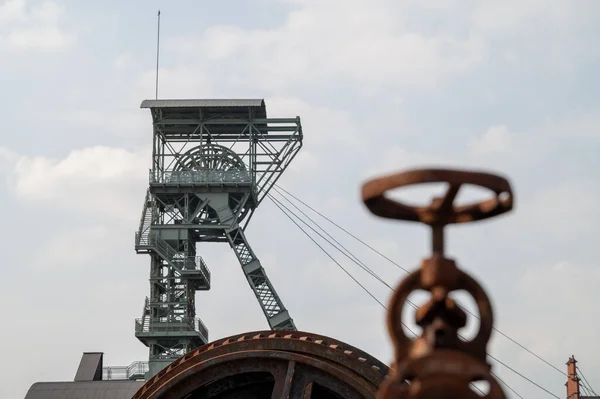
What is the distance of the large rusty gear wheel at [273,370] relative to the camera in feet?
60.4

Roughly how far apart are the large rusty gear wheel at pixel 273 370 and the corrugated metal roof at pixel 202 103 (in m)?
37.3

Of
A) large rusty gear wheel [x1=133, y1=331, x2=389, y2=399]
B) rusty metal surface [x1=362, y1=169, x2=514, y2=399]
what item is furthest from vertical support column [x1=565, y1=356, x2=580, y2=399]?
rusty metal surface [x1=362, y1=169, x2=514, y2=399]

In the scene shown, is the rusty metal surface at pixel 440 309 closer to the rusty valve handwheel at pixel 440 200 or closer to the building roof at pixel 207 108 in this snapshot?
the rusty valve handwheel at pixel 440 200

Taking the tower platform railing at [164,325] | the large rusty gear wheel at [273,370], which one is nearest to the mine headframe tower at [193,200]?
the tower platform railing at [164,325]

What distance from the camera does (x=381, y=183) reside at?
290 inches

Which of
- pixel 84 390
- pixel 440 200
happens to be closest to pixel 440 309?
pixel 440 200

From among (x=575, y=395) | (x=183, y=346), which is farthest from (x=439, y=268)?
(x=183, y=346)

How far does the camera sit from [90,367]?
47562mm

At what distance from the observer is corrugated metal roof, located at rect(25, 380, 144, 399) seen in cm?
4044

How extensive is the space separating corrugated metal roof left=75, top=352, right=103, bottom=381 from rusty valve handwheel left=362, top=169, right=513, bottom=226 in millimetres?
40424

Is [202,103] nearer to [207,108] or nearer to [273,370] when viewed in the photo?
[207,108]

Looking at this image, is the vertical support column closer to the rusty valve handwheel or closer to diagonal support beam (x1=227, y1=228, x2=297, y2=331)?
diagonal support beam (x1=227, y1=228, x2=297, y2=331)

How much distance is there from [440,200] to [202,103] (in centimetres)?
4870

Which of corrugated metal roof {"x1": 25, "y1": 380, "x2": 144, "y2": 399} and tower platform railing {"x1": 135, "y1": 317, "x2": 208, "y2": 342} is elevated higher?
tower platform railing {"x1": 135, "y1": 317, "x2": 208, "y2": 342}
